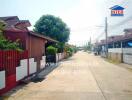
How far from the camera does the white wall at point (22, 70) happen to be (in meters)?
13.5

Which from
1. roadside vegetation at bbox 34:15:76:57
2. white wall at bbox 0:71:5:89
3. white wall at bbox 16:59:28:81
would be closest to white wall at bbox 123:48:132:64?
roadside vegetation at bbox 34:15:76:57

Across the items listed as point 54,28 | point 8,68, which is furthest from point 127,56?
point 8,68

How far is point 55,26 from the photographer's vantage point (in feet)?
161

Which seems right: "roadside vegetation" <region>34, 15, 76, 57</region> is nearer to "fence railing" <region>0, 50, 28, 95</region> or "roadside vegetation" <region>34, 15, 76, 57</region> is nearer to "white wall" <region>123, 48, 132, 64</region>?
"white wall" <region>123, 48, 132, 64</region>

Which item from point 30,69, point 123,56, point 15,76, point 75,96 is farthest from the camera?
point 123,56

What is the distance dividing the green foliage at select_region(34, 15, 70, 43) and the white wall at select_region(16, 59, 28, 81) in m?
33.1

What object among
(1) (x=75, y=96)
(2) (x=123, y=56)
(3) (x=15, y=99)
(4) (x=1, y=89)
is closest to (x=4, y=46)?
(4) (x=1, y=89)

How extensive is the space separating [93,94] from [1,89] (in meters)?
4.13

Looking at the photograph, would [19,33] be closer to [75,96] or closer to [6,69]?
[6,69]

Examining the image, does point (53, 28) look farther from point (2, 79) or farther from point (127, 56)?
point (2, 79)

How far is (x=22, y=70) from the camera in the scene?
1453 centimetres

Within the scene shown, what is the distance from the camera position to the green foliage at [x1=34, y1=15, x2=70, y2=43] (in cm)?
4859

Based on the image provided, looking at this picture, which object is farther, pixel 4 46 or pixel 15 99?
pixel 4 46

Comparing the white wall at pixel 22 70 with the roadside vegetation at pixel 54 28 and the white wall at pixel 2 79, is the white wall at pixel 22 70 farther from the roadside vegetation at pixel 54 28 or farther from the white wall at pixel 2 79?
the roadside vegetation at pixel 54 28
